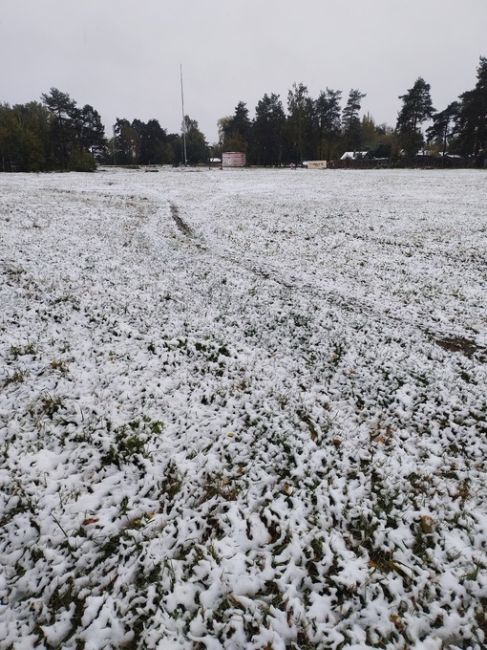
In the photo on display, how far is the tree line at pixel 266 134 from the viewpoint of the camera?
226 feet

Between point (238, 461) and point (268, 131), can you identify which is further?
point (268, 131)

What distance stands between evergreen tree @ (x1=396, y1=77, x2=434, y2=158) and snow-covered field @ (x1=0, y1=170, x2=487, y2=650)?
79.6 meters

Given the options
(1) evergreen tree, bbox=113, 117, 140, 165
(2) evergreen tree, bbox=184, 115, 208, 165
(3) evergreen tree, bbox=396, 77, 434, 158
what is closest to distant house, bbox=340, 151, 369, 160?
(3) evergreen tree, bbox=396, 77, 434, 158

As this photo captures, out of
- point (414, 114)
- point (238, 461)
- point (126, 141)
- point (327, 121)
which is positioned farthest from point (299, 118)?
point (238, 461)

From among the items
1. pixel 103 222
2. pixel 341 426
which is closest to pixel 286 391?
pixel 341 426

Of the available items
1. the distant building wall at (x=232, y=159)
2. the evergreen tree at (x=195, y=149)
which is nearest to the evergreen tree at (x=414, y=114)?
the distant building wall at (x=232, y=159)

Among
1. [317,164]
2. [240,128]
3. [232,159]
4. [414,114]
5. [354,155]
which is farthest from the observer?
[240,128]

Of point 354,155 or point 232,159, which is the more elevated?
point 354,155

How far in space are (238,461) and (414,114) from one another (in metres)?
91.5

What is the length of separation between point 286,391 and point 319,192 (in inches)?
1190

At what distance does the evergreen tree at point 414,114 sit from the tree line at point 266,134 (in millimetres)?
183

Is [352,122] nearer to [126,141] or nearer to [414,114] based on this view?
[414,114]

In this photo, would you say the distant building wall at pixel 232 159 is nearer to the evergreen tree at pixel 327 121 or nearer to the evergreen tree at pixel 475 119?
the evergreen tree at pixel 327 121

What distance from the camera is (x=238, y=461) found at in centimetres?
483
